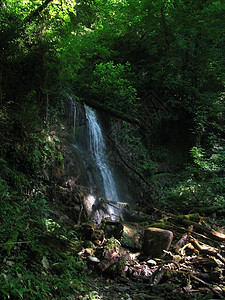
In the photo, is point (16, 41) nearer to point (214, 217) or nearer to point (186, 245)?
point (186, 245)

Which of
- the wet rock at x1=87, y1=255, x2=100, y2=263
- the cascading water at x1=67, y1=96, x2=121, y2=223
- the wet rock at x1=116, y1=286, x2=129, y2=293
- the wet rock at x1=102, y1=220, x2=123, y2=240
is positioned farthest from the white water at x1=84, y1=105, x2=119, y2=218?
the wet rock at x1=116, y1=286, x2=129, y2=293

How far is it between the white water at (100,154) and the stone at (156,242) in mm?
3305

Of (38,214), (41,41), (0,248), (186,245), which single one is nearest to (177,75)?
(41,41)

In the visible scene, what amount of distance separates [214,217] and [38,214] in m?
6.21

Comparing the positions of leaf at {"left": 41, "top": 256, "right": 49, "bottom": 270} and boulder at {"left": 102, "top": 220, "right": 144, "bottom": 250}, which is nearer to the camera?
leaf at {"left": 41, "top": 256, "right": 49, "bottom": 270}

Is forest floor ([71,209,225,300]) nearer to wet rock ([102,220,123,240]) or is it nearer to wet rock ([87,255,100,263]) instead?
wet rock ([87,255,100,263])

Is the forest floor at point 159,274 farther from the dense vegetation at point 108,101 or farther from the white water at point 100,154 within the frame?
the white water at point 100,154

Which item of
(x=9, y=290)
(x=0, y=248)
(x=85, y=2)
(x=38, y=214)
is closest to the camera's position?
(x=9, y=290)

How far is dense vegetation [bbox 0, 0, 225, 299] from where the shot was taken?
11.6ft

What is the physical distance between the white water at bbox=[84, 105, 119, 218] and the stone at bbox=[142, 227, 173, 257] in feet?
10.8

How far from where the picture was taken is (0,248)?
2.71 m

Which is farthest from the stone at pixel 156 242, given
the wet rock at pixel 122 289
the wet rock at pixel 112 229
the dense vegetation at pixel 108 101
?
the dense vegetation at pixel 108 101

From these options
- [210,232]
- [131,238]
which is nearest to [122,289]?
[131,238]

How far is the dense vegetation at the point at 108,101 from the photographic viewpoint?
354cm
